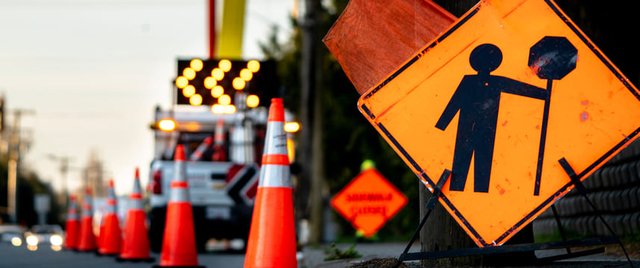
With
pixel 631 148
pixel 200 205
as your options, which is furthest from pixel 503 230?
pixel 200 205

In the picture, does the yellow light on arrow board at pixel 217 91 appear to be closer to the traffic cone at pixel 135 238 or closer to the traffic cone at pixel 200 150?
the traffic cone at pixel 135 238

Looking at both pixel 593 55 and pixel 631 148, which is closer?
pixel 593 55

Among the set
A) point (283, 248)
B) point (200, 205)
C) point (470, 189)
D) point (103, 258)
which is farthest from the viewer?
point (200, 205)

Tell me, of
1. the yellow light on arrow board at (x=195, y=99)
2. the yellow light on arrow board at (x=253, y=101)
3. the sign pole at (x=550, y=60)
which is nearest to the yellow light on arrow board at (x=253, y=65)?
the yellow light on arrow board at (x=253, y=101)

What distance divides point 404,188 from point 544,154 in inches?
1035

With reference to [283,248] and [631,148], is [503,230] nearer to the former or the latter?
[283,248]

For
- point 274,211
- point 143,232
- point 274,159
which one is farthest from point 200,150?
point 274,211

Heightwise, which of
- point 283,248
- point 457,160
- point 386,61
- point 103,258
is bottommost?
point 103,258

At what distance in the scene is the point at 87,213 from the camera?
21.8 metres

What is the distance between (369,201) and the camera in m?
20.5

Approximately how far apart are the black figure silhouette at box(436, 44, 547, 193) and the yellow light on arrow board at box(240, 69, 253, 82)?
679 cm

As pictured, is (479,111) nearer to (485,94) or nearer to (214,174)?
(485,94)

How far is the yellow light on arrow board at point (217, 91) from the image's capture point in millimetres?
12883

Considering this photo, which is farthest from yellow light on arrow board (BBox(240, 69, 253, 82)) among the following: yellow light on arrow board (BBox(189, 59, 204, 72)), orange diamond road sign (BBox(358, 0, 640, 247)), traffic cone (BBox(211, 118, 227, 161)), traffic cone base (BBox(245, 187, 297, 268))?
orange diamond road sign (BBox(358, 0, 640, 247))
